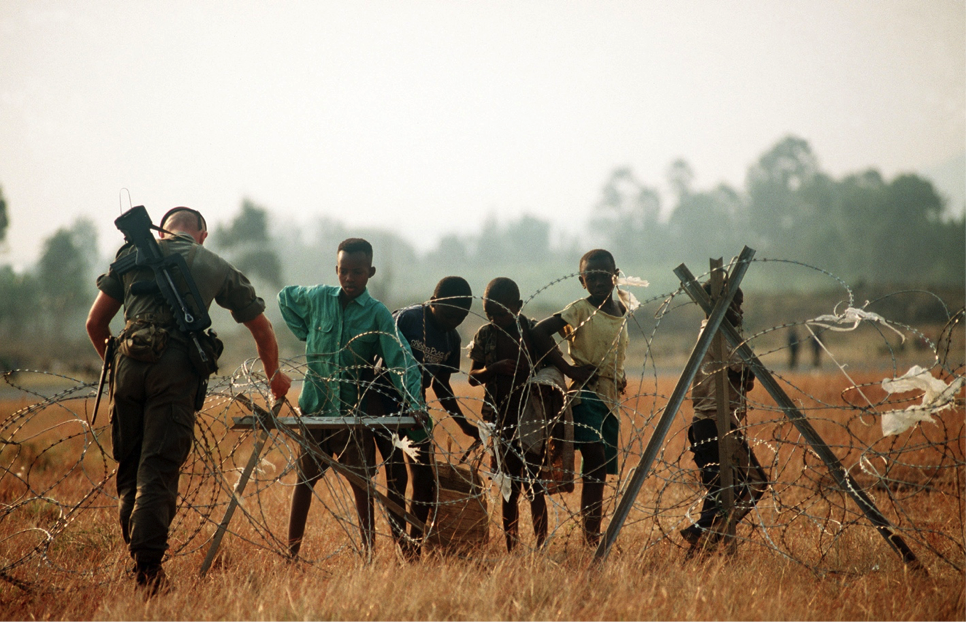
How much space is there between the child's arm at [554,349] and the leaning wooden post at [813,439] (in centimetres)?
89

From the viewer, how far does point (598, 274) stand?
14.3 feet

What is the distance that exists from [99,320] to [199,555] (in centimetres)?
158

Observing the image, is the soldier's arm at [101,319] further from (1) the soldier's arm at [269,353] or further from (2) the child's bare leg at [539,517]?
(2) the child's bare leg at [539,517]

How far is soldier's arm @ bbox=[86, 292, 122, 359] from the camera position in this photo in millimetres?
3600

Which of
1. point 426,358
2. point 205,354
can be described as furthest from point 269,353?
point 426,358

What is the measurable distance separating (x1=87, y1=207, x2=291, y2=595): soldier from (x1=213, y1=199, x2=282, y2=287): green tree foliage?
57.3 metres

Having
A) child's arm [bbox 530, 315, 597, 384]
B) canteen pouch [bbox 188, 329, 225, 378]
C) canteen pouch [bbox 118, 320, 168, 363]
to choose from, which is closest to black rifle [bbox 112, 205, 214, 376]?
canteen pouch [bbox 188, 329, 225, 378]

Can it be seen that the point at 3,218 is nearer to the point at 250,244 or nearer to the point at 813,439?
Result: the point at 250,244

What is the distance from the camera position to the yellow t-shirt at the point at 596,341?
4371 mm

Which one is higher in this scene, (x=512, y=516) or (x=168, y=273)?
(x=168, y=273)

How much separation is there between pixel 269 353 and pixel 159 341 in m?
0.61

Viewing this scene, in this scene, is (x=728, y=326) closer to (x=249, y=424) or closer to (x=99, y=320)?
(x=249, y=424)

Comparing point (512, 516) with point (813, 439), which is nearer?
point (813, 439)

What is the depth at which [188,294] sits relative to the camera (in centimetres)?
355
